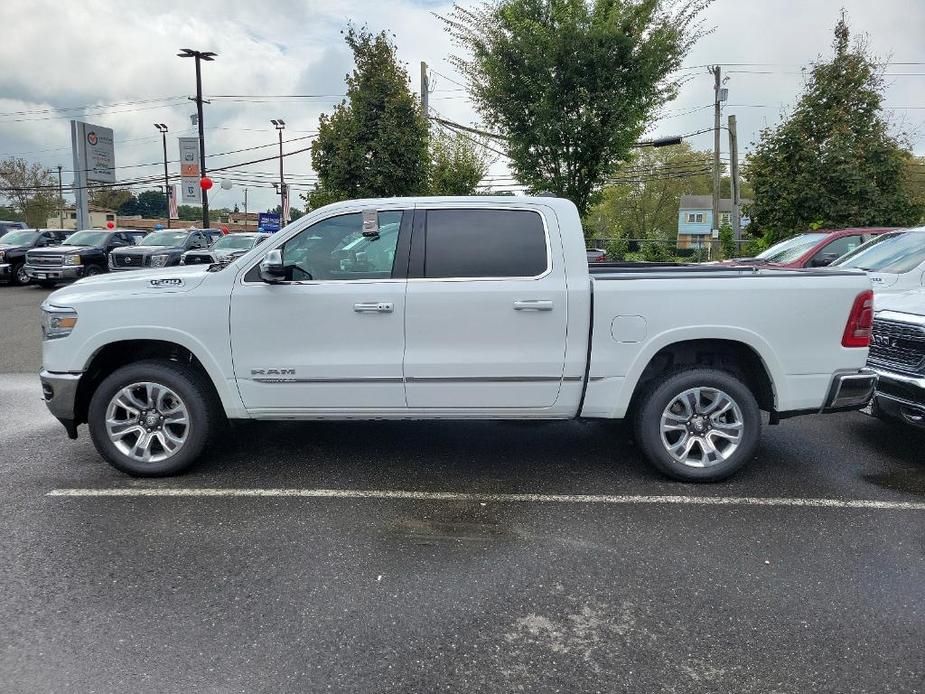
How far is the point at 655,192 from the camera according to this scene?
71.8 m

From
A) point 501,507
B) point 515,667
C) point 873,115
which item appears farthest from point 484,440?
point 873,115

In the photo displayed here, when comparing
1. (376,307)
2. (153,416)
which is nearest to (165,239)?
(153,416)

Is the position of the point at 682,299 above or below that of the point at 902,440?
above

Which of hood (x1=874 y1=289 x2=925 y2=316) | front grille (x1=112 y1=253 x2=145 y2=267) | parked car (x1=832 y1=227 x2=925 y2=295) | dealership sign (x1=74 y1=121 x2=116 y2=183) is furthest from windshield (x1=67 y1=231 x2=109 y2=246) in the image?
dealership sign (x1=74 y1=121 x2=116 y2=183)

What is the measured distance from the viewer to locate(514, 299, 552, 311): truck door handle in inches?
177

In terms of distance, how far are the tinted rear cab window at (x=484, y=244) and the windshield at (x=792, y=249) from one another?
24.6ft

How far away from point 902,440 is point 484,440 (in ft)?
11.7

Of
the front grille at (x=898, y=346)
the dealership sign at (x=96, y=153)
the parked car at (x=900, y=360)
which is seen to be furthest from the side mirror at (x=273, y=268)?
the dealership sign at (x=96, y=153)

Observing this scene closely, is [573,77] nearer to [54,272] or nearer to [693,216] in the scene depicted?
[54,272]

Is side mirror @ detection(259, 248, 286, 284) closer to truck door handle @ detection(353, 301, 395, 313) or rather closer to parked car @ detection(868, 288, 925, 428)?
truck door handle @ detection(353, 301, 395, 313)

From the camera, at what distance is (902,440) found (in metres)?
5.92

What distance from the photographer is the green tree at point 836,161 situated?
15961mm

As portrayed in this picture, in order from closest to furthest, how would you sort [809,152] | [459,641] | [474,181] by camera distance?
[459,641] < [809,152] < [474,181]

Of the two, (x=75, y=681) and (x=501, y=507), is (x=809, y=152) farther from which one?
(x=75, y=681)
